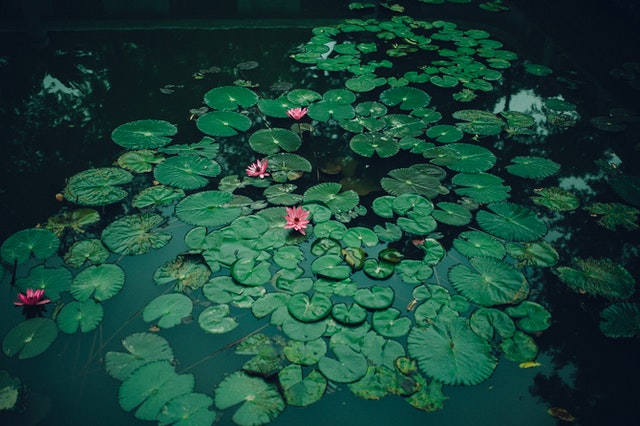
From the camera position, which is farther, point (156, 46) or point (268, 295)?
point (156, 46)

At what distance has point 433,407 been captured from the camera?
2.00m

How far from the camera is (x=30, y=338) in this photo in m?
2.23

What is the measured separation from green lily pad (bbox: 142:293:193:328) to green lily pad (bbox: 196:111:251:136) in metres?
1.61

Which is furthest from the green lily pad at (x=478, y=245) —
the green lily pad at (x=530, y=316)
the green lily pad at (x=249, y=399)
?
the green lily pad at (x=249, y=399)

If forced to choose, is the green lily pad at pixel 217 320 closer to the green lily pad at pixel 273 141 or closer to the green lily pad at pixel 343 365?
the green lily pad at pixel 343 365

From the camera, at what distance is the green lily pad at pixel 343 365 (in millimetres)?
2051

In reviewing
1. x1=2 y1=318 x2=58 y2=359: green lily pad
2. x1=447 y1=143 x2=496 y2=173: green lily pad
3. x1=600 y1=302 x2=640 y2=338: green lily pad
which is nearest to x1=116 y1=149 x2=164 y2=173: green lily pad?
x1=2 y1=318 x2=58 y2=359: green lily pad

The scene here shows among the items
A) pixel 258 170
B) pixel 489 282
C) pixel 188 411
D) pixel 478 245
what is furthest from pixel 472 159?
pixel 188 411

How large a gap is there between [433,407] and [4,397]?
197 cm

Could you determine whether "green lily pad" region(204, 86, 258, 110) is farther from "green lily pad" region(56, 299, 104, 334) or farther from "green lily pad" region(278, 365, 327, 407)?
"green lily pad" region(278, 365, 327, 407)

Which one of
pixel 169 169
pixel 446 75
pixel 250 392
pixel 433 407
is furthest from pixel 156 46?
pixel 433 407

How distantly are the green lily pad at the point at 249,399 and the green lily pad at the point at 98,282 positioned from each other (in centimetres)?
88

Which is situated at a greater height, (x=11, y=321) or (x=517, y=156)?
(x=517, y=156)

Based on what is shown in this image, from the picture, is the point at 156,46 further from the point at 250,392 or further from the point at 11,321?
the point at 250,392
